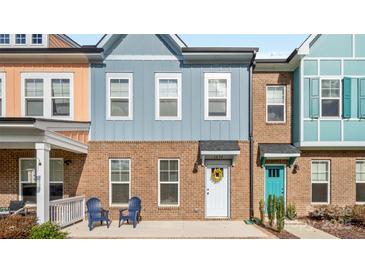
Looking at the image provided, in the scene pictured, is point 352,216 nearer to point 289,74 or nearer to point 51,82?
point 289,74

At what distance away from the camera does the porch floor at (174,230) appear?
926cm

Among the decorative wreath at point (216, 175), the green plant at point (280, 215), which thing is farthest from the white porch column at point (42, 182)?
the green plant at point (280, 215)

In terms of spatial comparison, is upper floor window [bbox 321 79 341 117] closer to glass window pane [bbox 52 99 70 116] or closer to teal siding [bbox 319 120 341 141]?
teal siding [bbox 319 120 341 141]

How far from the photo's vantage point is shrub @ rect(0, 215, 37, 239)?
26.2ft

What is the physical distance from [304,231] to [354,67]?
6.00m

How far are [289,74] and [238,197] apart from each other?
5.05 metres

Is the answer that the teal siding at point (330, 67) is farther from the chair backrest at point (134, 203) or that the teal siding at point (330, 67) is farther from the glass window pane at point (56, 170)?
the glass window pane at point (56, 170)

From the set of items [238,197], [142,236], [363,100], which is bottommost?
[142,236]

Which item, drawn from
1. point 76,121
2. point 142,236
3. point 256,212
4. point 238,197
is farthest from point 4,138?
point 256,212

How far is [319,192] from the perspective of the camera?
12.1m

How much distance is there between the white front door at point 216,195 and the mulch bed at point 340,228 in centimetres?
303

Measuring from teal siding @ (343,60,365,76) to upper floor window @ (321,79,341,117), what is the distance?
0.48m

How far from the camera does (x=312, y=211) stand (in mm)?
11922

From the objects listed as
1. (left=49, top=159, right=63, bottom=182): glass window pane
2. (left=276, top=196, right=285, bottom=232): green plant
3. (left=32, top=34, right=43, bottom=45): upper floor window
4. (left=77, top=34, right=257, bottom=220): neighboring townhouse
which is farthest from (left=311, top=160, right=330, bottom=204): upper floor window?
(left=32, top=34, right=43, bottom=45): upper floor window
